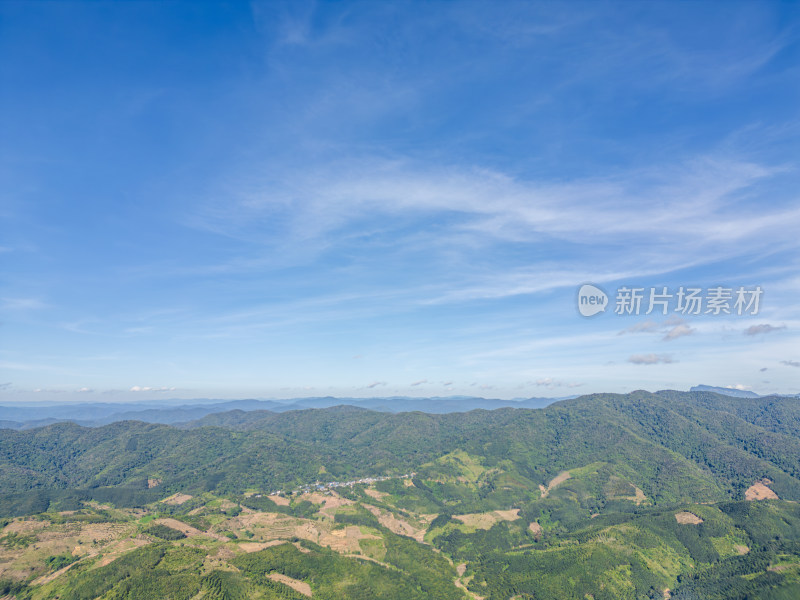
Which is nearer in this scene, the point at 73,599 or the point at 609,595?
the point at 73,599

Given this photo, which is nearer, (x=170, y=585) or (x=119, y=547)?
(x=170, y=585)

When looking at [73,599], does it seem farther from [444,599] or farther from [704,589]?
[704,589]

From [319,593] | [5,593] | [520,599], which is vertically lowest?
[520,599]

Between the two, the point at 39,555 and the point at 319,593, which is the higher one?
the point at 39,555

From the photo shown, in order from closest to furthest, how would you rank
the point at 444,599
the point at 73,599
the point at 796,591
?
the point at 73,599, the point at 796,591, the point at 444,599

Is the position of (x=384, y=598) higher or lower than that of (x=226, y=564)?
lower

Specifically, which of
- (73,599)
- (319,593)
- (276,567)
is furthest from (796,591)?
(73,599)

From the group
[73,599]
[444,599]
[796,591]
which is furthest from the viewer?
[444,599]

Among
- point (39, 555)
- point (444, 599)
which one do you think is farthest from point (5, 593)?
point (444, 599)

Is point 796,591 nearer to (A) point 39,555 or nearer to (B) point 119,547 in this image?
(B) point 119,547
